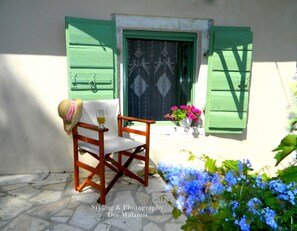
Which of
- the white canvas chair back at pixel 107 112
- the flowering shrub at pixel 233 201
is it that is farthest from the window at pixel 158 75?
the flowering shrub at pixel 233 201

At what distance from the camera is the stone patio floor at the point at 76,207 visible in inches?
80.1

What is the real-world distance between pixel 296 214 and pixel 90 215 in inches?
68.8

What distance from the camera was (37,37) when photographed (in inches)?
→ 113

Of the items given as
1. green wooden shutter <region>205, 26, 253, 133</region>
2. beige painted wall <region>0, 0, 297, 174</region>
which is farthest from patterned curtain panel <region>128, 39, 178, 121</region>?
green wooden shutter <region>205, 26, 253, 133</region>

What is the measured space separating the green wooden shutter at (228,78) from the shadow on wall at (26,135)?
2022 mm

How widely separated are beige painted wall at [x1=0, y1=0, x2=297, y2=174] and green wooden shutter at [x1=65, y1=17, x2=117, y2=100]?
21cm

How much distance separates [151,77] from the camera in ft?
12.1

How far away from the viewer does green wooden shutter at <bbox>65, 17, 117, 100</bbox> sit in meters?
2.81

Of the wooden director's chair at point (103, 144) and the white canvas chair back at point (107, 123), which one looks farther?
the white canvas chair back at point (107, 123)

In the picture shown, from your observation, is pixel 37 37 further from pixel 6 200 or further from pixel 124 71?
pixel 6 200

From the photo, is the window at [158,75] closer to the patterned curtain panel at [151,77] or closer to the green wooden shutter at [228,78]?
the patterned curtain panel at [151,77]

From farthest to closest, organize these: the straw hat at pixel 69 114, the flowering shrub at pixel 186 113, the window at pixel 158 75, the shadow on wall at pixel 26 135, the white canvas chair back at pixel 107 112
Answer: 1. the window at pixel 158 75
2. the flowering shrub at pixel 186 113
3. the shadow on wall at pixel 26 135
4. the white canvas chair back at pixel 107 112
5. the straw hat at pixel 69 114

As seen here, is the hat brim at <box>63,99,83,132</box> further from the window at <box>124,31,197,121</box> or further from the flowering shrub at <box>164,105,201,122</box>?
the flowering shrub at <box>164,105,201,122</box>

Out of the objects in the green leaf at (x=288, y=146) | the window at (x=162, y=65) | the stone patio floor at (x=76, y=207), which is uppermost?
the window at (x=162, y=65)
